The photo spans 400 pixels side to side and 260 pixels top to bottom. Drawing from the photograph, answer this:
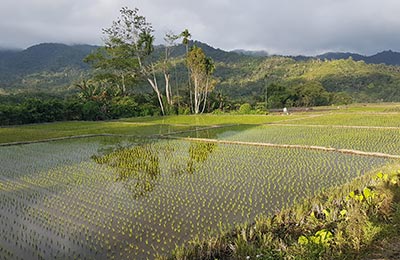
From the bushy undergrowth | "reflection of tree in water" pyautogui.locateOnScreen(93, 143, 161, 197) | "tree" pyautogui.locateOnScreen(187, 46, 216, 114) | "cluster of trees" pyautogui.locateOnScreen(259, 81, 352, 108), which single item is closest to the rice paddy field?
"reflection of tree in water" pyautogui.locateOnScreen(93, 143, 161, 197)

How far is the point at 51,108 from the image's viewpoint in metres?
24.4

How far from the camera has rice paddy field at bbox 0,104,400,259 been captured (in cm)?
430

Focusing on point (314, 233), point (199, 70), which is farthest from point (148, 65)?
point (314, 233)

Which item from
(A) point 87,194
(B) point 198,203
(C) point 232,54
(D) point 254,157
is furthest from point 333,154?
(C) point 232,54

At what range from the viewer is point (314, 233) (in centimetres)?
378

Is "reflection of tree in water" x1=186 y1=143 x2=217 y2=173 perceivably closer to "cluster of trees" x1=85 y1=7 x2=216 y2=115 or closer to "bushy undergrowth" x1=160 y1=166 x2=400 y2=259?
"bushy undergrowth" x1=160 y1=166 x2=400 y2=259

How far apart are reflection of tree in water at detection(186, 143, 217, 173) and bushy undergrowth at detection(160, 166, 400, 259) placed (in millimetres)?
4120

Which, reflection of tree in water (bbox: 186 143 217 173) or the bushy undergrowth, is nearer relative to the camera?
the bushy undergrowth

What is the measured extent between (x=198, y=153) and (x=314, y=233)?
22.4 ft

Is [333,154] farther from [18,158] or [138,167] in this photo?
[18,158]

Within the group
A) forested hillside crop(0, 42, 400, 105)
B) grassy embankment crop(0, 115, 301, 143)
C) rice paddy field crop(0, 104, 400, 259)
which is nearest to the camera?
rice paddy field crop(0, 104, 400, 259)

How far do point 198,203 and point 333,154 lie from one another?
547 centimetres

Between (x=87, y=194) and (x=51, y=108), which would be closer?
(x=87, y=194)

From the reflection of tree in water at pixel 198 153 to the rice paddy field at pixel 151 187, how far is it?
0.04m
